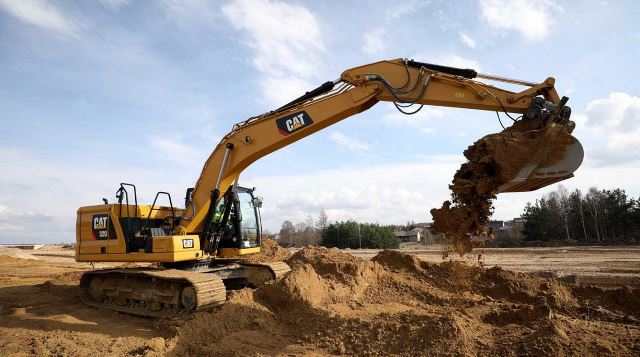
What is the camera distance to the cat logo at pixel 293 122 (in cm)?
830

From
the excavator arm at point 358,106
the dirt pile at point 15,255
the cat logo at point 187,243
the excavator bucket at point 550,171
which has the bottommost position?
the dirt pile at point 15,255

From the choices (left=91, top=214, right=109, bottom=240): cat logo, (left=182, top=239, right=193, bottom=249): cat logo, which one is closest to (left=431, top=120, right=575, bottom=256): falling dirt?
(left=182, top=239, right=193, bottom=249): cat logo

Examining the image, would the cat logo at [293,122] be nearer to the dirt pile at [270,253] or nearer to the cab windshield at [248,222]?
the cab windshield at [248,222]

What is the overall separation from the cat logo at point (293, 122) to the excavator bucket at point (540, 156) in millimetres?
3569

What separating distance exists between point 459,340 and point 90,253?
25.5ft

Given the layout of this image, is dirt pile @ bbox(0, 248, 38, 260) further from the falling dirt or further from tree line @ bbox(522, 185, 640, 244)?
tree line @ bbox(522, 185, 640, 244)

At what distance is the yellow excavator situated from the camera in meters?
6.69

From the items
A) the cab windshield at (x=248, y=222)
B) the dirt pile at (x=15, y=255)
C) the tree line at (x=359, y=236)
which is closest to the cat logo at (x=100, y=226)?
the cab windshield at (x=248, y=222)

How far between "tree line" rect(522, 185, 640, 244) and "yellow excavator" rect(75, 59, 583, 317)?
38.2m

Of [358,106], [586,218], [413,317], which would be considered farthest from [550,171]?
[586,218]

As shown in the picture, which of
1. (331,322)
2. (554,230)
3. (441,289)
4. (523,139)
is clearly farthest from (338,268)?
(554,230)

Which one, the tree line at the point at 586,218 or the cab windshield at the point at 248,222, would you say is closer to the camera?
the cab windshield at the point at 248,222

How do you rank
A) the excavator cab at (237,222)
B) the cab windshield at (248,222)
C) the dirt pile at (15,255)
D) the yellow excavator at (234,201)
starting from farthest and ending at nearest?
the dirt pile at (15,255)
the cab windshield at (248,222)
the excavator cab at (237,222)
the yellow excavator at (234,201)

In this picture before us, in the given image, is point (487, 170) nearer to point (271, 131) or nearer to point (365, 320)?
point (365, 320)
